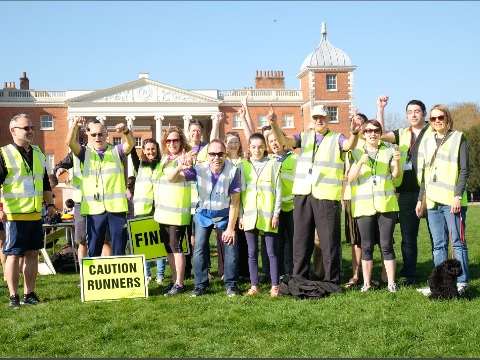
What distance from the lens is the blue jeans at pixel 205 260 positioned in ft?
25.1

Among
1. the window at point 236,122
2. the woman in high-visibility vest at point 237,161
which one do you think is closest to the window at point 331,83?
the window at point 236,122

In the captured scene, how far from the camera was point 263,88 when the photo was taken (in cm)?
6600

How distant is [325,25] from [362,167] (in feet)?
199

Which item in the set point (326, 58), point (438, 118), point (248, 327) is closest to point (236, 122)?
point (326, 58)

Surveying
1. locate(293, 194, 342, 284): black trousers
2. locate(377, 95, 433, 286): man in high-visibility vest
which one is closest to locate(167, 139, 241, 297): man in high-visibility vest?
locate(293, 194, 342, 284): black trousers

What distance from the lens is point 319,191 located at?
7336 mm

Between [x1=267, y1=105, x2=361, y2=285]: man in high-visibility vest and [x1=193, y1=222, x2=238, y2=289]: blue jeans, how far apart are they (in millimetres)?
759

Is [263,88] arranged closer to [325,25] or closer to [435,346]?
[325,25]

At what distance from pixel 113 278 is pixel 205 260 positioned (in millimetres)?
1150

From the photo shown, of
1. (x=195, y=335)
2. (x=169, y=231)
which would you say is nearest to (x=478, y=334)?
(x=195, y=335)

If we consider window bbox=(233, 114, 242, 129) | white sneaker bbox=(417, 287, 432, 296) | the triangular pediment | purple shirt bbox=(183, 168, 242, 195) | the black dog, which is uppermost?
the triangular pediment

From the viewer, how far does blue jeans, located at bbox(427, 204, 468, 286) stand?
22.6 feet

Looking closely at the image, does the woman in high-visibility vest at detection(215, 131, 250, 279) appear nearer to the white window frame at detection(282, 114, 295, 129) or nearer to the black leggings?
the black leggings

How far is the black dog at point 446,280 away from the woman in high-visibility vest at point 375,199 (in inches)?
31.0
